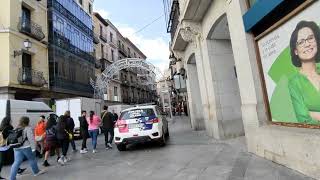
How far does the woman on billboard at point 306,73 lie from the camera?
518 centimetres

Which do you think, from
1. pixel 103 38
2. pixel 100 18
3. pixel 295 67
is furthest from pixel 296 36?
pixel 100 18

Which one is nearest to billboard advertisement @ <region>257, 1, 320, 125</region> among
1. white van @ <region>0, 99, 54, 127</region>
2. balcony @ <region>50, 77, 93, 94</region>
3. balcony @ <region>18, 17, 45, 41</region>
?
white van @ <region>0, 99, 54, 127</region>

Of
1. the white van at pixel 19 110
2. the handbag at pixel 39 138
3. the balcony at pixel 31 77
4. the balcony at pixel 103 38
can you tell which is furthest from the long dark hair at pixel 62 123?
the balcony at pixel 103 38

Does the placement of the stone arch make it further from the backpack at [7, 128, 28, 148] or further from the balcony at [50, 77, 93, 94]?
the balcony at [50, 77, 93, 94]

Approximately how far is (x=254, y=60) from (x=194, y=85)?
10.1 m

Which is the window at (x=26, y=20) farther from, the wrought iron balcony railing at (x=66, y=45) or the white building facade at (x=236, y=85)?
the white building facade at (x=236, y=85)

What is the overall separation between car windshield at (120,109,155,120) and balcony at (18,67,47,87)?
13.0 metres

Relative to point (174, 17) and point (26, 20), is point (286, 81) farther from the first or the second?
point (26, 20)

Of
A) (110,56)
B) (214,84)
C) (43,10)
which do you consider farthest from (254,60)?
(110,56)

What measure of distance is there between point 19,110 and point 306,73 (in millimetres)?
11227

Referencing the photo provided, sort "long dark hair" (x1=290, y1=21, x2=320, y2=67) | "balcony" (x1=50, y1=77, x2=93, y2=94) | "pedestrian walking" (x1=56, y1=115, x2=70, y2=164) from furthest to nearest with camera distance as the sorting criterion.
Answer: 1. "balcony" (x1=50, y1=77, x2=93, y2=94)
2. "pedestrian walking" (x1=56, y1=115, x2=70, y2=164)
3. "long dark hair" (x1=290, y1=21, x2=320, y2=67)

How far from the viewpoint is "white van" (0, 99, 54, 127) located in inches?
475

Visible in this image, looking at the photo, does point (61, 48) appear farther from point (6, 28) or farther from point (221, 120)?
point (221, 120)

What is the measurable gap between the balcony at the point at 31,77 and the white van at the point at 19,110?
811 cm
